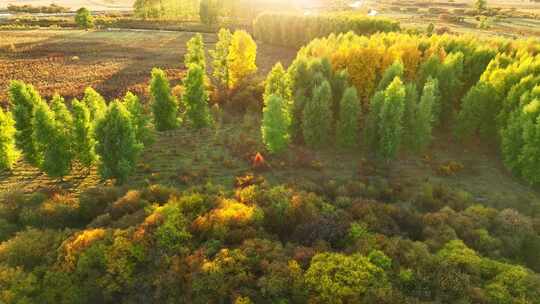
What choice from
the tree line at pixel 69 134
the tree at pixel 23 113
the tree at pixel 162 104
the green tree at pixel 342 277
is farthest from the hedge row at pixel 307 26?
the green tree at pixel 342 277

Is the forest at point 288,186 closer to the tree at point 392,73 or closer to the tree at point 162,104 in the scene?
the tree at point 162,104

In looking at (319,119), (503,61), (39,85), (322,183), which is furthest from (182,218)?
(39,85)

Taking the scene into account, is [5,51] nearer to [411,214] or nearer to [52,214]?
[52,214]

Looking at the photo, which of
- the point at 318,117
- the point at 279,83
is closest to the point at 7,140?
the point at 279,83

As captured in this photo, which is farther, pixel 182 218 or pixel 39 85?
pixel 39 85

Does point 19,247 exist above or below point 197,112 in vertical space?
below

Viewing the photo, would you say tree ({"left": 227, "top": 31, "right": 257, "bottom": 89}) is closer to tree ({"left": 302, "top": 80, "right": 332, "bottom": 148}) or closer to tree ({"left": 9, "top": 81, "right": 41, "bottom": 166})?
tree ({"left": 302, "top": 80, "right": 332, "bottom": 148})

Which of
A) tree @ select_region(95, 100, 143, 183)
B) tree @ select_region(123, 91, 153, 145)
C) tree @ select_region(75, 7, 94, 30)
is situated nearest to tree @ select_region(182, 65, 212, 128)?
tree @ select_region(123, 91, 153, 145)
